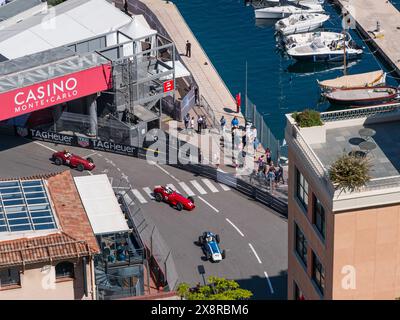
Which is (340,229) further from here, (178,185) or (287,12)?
(287,12)

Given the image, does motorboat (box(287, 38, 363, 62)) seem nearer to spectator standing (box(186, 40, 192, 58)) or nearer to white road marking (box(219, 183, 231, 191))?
spectator standing (box(186, 40, 192, 58))

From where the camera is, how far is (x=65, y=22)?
105250 mm

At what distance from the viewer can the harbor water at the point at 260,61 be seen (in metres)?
118

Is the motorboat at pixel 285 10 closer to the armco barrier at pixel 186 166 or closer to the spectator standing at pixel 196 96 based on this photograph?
the spectator standing at pixel 196 96

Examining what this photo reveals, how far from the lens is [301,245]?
56344mm

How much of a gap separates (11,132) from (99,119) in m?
9.01

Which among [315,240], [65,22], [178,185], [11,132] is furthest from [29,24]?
[315,240]

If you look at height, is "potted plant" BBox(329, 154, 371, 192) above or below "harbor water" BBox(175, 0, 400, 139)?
below

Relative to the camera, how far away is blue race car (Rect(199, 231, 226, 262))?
8025 centimetres

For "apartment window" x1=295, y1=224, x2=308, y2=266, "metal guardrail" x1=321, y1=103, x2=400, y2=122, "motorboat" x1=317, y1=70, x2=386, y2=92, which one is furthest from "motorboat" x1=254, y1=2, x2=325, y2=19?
"apartment window" x1=295, y1=224, x2=308, y2=266

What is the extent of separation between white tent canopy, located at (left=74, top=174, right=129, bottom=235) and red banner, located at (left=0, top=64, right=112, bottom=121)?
Answer: 1694 cm

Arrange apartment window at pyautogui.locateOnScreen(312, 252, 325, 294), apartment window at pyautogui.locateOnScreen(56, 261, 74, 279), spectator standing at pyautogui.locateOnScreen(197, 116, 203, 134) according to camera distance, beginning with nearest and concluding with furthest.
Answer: apartment window at pyautogui.locateOnScreen(312, 252, 325, 294), apartment window at pyautogui.locateOnScreen(56, 261, 74, 279), spectator standing at pyautogui.locateOnScreen(197, 116, 203, 134)

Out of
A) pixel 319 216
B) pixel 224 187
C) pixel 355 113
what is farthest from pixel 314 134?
pixel 224 187

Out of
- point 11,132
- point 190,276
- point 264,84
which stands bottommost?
point 190,276
